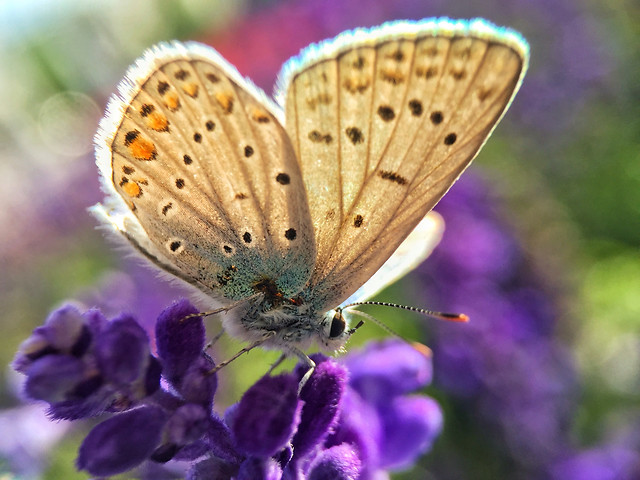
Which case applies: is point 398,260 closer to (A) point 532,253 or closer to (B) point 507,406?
(B) point 507,406

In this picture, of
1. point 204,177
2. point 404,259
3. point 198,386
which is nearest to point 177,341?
point 198,386

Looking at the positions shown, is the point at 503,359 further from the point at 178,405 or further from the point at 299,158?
the point at 178,405

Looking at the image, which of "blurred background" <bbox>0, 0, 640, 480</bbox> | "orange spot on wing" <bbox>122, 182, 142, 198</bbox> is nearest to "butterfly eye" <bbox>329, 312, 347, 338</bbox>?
"orange spot on wing" <bbox>122, 182, 142, 198</bbox>

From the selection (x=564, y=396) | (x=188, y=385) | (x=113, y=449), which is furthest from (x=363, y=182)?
(x=564, y=396)

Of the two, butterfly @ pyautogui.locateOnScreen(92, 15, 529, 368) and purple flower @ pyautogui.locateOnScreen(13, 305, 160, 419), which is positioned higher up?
butterfly @ pyautogui.locateOnScreen(92, 15, 529, 368)

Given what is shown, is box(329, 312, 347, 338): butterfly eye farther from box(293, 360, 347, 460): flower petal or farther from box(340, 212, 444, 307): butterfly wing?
box(293, 360, 347, 460): flower petal
